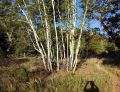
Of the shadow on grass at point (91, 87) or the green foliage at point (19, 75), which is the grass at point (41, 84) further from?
the shadow on grass at point (91, 87)

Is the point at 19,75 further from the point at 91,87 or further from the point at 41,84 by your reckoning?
the point at 91,87

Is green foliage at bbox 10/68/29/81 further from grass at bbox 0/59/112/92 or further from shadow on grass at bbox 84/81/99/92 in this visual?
shadow on grass at bbox 84/81/99/92

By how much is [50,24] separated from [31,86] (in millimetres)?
9854

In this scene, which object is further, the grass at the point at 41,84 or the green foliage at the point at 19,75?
the green foliage at the point at 19,75

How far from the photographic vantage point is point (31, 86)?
41.0 feet

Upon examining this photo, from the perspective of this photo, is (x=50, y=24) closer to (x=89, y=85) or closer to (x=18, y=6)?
(x=18, y=6)

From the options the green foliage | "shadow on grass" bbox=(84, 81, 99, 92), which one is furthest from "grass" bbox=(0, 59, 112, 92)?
"shadow on grass" bbox=(84, 81, 99, 92)

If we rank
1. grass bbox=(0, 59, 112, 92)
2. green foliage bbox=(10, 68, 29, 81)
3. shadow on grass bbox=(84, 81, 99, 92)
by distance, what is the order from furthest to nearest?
green foliage bbox=(10, 68, 29, 81), shadow on grass bbox=(84, 81, 99, 92), grass bbox=(0, 59, 112, 92)

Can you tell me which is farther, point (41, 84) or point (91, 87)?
point (91, 87)

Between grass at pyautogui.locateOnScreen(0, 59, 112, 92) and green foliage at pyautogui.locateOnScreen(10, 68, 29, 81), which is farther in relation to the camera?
green foliage at pyautogui.locateOnScreen(10, 68, 29, 81)

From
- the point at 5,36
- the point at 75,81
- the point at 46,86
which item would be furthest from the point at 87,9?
the point at 5,36

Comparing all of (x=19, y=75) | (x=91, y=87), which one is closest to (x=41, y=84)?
(x=91, y=87)

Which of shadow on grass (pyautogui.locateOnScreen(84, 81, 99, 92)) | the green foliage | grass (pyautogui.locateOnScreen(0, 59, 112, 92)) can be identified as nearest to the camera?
grass (pyautogui.locateOnScreen(0, 59, 112, 92))

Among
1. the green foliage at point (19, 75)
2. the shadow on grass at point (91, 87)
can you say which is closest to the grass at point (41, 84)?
the green foliage at point (19, 75)
